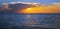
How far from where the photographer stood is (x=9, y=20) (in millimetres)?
1737

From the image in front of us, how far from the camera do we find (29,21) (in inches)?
68.1

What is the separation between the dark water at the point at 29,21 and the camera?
1.71m

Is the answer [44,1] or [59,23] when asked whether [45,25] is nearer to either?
[59,23]

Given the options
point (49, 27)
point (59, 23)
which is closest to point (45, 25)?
point (49, 27)

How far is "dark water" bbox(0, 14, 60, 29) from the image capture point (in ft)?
5.62

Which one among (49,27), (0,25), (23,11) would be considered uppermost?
(23,11)

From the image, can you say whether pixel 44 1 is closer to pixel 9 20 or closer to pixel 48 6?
pixel 48 6

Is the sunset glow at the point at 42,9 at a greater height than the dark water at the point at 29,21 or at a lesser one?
greater

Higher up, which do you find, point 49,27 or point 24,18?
point 24,18

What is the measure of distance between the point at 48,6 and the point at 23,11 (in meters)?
0.30

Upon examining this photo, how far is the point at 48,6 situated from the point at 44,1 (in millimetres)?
75

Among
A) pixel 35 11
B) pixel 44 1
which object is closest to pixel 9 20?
pixel 35 11

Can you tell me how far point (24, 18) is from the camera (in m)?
1.72

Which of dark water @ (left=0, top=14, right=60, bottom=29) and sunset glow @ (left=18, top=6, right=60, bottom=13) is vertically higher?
sunset glow @ (left=18, top=6, right=60, bottom=13)
